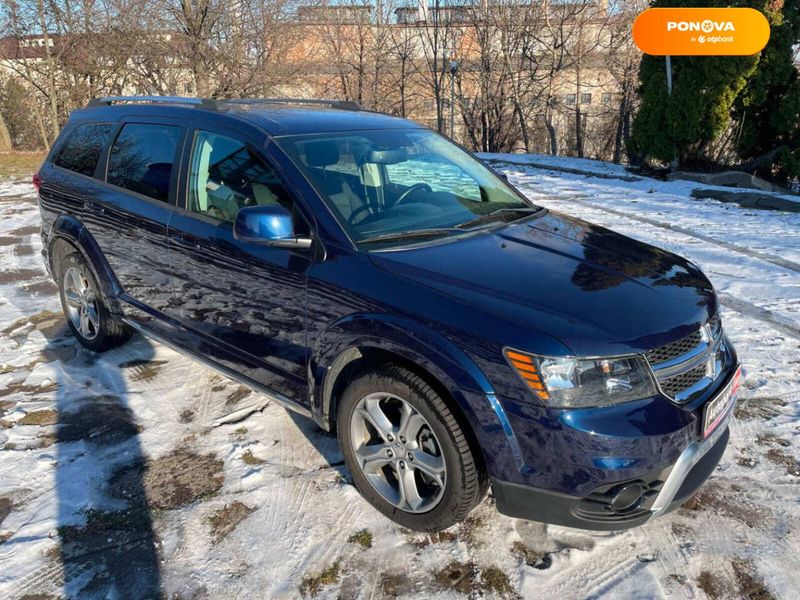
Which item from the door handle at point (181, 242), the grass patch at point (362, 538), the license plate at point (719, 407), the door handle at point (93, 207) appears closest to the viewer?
the license plate at point (719, 407)

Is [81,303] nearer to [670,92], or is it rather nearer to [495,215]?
[495,215]

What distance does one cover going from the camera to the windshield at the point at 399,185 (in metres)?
3.03

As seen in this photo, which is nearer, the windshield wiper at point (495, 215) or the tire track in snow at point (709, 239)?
the windshield wiper at point (495, 215)

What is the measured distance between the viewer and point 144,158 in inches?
155

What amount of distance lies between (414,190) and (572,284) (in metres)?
1.12

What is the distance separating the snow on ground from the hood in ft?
3.10

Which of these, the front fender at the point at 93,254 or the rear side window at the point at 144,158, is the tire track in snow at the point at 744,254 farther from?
the front fender at the point at 93,254

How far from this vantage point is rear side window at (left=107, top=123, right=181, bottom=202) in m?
3.72

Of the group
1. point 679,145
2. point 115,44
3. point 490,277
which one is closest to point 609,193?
point 679,145

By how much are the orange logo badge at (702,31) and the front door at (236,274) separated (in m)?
10.9

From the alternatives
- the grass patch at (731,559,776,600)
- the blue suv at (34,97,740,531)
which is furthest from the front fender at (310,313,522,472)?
the grass patch at (731,559,776,600)

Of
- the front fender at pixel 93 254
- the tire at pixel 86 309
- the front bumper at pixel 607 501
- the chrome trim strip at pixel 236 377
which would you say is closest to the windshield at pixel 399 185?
the chrome trim strip at pixel 236 377

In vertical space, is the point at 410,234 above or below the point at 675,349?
above

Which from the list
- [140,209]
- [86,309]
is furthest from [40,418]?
[140,209]
